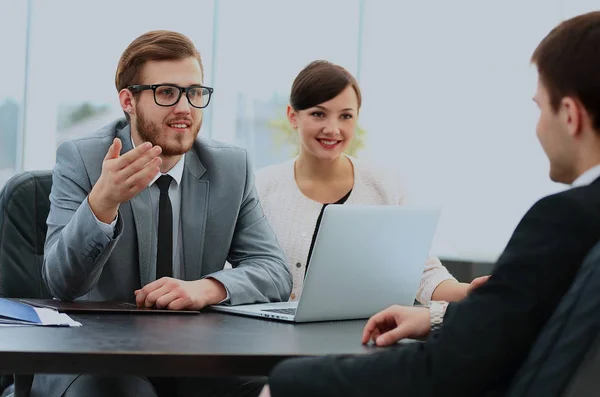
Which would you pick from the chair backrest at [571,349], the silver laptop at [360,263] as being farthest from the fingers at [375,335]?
the chair backrest at [571,349]

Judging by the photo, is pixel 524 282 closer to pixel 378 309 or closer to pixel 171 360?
pixel 171 360

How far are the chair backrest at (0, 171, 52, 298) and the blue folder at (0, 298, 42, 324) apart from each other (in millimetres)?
623

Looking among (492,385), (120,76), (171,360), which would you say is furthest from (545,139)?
(120,76)

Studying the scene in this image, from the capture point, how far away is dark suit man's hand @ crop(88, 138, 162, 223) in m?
1.91

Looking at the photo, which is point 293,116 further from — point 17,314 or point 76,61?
point 76,61

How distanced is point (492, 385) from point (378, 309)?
0.80 metres

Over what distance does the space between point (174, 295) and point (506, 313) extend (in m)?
0.94

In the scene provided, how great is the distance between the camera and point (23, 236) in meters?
2.37

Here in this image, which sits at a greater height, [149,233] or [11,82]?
[11,82]

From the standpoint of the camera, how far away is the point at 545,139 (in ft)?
4.45

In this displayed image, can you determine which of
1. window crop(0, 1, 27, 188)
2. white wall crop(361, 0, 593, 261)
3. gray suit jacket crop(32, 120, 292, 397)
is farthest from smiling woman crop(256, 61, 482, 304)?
white wall crop(361, 0, 593, 261)

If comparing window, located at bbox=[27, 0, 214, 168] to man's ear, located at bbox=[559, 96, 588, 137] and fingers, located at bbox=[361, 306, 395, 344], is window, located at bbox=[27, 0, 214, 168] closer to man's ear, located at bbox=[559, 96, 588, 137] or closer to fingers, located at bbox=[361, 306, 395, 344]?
fingers, located at bbox=[361, 306, 395, 344]

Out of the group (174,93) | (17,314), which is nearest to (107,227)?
(17,314)

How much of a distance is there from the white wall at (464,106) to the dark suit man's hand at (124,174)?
4.89m
